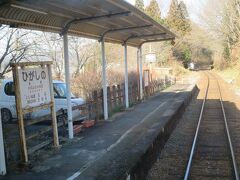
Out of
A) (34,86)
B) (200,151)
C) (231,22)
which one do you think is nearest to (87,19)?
(34,86)

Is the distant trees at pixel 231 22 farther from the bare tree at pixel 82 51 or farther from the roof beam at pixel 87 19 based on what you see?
the roof beam at pixel 87 19

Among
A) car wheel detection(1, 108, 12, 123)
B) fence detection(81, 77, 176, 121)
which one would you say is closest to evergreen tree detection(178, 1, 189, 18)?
fence detection(81, 77, 176, 121)

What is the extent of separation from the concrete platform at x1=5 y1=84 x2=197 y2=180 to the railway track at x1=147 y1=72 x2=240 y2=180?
0.39m

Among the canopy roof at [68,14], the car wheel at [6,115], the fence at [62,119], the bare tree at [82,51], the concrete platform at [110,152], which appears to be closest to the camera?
the concrete platform at [110,152]

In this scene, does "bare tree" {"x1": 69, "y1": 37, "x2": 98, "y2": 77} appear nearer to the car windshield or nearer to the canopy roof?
the car windshield

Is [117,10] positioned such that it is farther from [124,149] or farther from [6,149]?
[6,149]

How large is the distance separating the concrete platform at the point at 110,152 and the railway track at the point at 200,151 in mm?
385

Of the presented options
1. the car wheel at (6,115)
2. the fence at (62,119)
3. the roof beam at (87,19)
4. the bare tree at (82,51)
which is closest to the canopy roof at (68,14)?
the roof beam at (87,19)

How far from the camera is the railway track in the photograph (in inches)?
320

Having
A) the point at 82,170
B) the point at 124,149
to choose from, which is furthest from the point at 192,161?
the point at 82,170

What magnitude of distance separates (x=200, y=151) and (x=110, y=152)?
326 centimetres

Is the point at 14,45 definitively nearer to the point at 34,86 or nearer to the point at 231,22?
the point at 34,86

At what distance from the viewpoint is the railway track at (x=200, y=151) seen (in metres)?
8.14

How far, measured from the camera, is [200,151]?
1011cm
